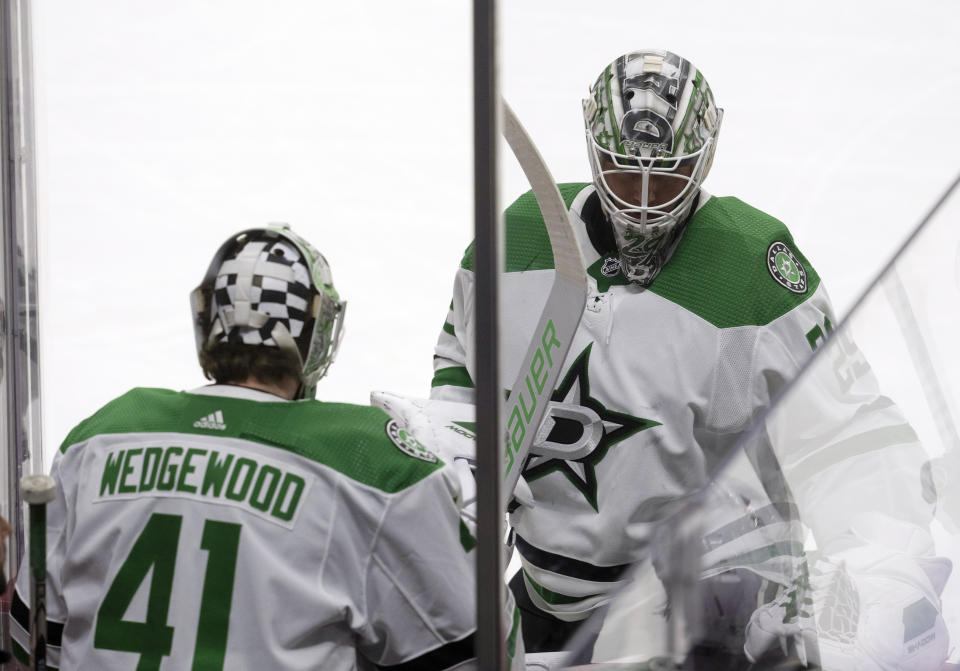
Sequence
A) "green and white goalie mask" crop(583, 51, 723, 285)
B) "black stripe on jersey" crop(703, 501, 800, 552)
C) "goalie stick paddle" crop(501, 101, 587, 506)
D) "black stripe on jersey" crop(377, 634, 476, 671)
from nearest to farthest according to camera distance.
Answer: "black stripe on jersey" crop(703, 501, 800, 552)
"black stripe on jersey" crop(377, 634, 476, 671)
"goalie stick paddle" crop(501, 101, 587, 506)
"green and white goalie mask" crop(583, 51, 723, 285)

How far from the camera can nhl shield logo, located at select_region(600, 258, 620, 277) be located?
1754mm

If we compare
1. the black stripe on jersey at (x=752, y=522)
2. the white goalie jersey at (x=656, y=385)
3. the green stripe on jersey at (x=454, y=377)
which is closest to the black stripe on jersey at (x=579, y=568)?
the white goalie jersey at (x=656, y=385)

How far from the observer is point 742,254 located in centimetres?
170

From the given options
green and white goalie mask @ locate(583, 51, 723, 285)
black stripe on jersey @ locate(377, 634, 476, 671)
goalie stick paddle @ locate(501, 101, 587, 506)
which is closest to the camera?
black stripe on jersey @ locate(377, 634, 476, 671)

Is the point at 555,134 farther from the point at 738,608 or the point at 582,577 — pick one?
the point at 738,608

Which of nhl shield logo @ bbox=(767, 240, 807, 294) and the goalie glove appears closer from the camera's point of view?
the goalie glove

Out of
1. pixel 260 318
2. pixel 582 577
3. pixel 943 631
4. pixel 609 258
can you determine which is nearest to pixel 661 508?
pixel 582 577

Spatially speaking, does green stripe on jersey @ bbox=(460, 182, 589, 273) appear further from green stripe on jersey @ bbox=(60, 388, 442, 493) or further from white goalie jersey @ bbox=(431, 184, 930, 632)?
green stripe on jersey @ bbox=(60, 388, 442, 493)

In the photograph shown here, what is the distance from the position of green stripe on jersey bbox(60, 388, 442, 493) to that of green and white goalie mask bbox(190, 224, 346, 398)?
0.21 feet

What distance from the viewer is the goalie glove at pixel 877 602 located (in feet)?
3.43

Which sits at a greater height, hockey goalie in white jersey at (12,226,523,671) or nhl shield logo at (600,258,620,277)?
nhl shield logo at (600,258,620,277)

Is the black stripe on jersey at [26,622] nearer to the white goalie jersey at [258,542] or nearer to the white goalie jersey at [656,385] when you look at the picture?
the white goalie jersey at [258,542]

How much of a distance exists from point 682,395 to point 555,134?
57.3 inches

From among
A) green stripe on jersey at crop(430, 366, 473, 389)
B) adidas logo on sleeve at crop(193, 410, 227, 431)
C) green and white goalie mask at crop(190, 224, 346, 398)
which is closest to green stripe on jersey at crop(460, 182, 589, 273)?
green stripe on jersey at crop(430, 366, 473, 389)
